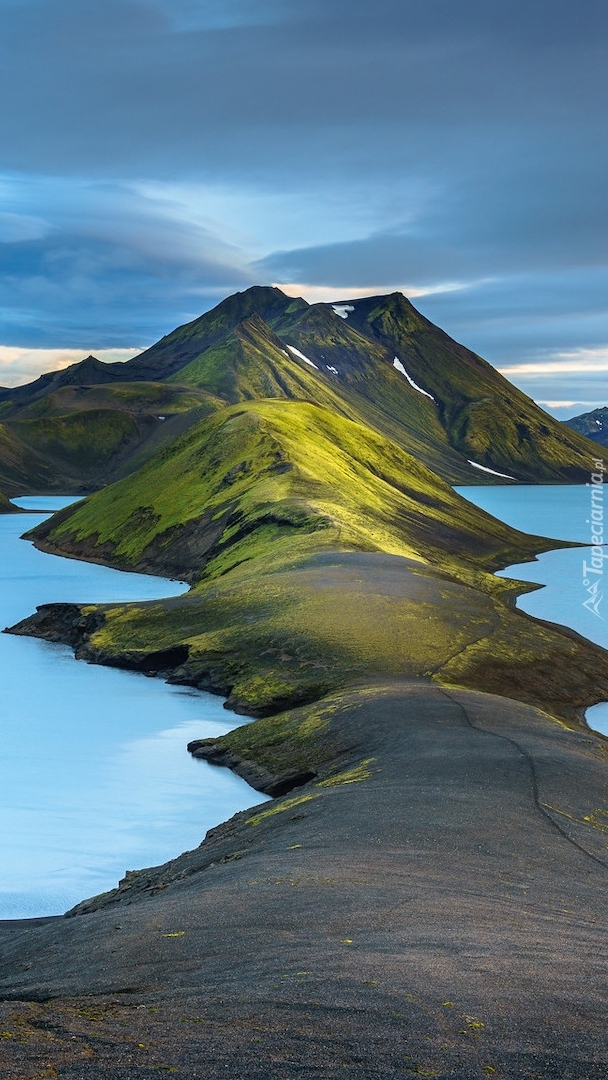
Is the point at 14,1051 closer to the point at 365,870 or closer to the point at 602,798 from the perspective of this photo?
the point at 365,870

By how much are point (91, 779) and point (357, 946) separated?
38781mm

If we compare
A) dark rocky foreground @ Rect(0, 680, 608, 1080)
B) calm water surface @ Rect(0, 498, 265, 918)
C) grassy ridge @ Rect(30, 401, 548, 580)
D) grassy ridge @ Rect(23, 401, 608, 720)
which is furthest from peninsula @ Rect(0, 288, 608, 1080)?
grassy ridge @ Rect(30, 401, 548, 580)

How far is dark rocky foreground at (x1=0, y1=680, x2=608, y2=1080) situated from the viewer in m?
18.0

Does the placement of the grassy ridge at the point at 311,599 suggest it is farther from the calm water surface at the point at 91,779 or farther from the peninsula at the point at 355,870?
the calm water surface at the point at 91,779

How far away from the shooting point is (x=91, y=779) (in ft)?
198

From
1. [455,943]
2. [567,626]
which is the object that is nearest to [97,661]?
[567,626]

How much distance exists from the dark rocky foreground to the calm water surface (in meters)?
4.80

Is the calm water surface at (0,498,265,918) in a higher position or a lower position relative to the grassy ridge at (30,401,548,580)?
lower

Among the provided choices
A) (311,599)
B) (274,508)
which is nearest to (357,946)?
(311,599)

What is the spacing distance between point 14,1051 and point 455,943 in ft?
33.4

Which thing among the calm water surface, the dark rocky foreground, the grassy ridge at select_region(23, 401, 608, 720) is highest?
the grassy ridge at select_region(23, 401, 608, 720)

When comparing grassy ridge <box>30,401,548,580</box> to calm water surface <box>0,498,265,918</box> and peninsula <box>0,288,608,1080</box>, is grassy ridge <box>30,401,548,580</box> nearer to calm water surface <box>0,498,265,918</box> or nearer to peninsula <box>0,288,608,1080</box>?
peninsula <box>0,288,608,1080</box>

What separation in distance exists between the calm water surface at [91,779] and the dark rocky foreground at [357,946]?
4.80 meters

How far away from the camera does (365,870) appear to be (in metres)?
31.2
